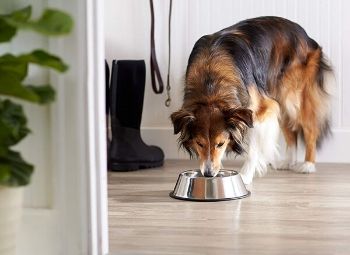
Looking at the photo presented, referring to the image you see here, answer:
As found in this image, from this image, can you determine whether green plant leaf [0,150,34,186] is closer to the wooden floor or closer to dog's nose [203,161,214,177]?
the wooden floor

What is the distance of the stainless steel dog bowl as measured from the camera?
3148 millimetres

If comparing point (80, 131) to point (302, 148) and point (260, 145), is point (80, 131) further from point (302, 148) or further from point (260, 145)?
point (302, 148)

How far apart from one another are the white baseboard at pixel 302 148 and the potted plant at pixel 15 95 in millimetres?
2848

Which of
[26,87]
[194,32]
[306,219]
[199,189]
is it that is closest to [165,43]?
[194,32]

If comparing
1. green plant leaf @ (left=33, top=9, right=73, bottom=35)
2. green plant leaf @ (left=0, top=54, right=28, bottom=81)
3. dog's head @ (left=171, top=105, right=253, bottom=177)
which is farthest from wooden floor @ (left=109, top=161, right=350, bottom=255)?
green plant leaf @ (left=33, top=9, right=73, bottom=35)

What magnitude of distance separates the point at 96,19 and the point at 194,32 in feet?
7.93

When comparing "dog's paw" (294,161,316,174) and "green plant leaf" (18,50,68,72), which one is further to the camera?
"dog's paw" (294,161,316,174)

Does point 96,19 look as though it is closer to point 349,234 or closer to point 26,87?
point 26,87

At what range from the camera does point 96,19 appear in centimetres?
196

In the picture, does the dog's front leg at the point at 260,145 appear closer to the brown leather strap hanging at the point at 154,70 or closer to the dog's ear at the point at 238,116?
the dog's ear at the point at 238,116

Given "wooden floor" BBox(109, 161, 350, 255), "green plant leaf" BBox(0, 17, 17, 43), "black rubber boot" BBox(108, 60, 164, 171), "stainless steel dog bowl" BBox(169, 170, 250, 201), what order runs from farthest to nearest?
"black rubber boot" BBox(108, 60, 164, 171) < "stainless steel dog bowl" BBox(169, 170, 250, 201) < "wooden floor" BBox(109, 161, 350, 255) < "green plant leaf" BBox(0, 17, 17, 43)

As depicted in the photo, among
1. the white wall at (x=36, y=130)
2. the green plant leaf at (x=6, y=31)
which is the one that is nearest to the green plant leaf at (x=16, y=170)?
the green plant leaf at (x=6, y=31)

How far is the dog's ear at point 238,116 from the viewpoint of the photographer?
132 inches

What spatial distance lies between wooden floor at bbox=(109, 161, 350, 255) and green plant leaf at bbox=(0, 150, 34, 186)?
0.76 meters
